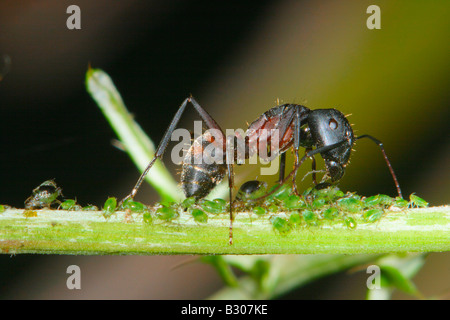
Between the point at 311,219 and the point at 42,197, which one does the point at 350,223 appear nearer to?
the point at 311,219

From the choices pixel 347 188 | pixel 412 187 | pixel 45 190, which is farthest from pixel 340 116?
pixel 45 190

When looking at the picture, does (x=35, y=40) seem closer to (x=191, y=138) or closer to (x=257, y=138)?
(x=191, y=138)

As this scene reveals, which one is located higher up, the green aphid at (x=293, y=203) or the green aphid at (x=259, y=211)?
the green aphid at (x=293, y=203)

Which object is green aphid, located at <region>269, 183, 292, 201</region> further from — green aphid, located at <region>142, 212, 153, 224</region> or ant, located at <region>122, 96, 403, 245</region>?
ant, located at <region>122, 96, 403, 245</region>

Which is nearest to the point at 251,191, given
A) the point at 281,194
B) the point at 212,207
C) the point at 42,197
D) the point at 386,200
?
the point at 281,194

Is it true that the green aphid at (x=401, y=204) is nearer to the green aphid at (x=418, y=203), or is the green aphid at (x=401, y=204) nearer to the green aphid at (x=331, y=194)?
the green aphid at (x=418, y=203)

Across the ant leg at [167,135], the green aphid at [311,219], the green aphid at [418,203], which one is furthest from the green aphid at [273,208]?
the ant leg at [167,135]
